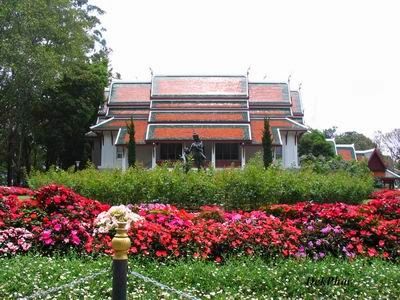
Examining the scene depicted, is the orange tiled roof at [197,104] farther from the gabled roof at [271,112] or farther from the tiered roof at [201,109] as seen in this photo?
the gabled roof at [271,112]

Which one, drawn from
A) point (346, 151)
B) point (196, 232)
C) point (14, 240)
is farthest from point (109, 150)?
point (196, 232)

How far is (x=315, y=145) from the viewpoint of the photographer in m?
43.2

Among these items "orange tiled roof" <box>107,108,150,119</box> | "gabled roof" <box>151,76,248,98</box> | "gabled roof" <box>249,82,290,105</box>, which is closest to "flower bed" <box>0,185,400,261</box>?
"orange tiled roof" <box>107,108,150,119</box>

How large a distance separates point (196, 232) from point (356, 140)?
2599 inches

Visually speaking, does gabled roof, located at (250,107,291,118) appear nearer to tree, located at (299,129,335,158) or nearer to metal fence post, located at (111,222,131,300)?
tree, located at (299,129,335,158)

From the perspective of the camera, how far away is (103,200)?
15.9 meters

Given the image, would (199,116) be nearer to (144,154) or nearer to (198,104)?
(198,104)

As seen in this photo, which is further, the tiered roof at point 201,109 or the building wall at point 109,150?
the building wall at point 109,150

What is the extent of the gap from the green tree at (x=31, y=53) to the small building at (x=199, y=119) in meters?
5.72

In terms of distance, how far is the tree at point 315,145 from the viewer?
139ft

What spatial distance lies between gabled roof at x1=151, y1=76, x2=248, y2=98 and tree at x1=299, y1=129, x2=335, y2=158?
7.87 meters

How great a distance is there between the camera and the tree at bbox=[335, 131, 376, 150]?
220 ft

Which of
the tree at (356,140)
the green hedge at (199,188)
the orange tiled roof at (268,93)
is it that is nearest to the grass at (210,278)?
the green hedge at (199,188)

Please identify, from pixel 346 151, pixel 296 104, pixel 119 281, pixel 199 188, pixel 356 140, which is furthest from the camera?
pixel 356 140
